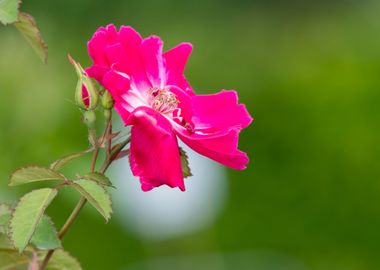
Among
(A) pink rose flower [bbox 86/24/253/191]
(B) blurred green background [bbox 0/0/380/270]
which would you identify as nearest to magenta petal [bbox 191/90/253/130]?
(A) pink rose flower [bbox 86/24/253/191]

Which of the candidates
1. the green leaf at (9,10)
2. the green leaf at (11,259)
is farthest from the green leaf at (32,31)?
the green leaf at (11,259)

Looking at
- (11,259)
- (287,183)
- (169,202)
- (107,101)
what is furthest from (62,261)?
(287,183)

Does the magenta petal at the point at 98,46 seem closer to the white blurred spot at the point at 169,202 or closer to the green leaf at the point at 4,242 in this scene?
the green leaf at the point at 4,242

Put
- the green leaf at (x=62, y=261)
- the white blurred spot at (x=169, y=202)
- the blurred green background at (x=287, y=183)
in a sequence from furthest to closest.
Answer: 1. the blurred green background at (x=287, y=183)
2. the white blurred spot at (x=169, y=202)
3. the green leaf at (x=62, y=261)

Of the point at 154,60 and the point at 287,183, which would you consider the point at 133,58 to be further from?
the point at 287,183

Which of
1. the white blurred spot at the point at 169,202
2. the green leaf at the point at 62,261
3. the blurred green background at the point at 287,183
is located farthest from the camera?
the blurred green background at the point at 287,183

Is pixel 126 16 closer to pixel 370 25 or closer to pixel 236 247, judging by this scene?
pixel 370 25
